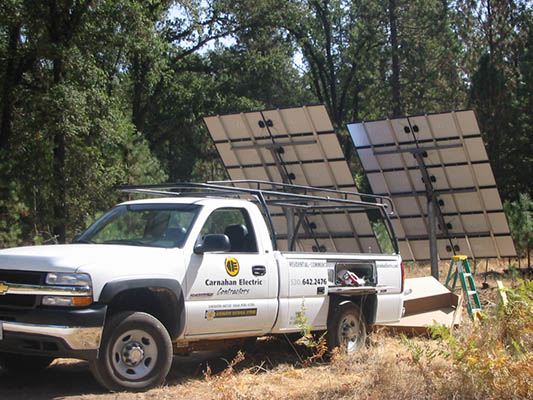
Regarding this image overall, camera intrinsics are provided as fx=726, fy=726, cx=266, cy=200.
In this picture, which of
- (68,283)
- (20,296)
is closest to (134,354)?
(68,283)

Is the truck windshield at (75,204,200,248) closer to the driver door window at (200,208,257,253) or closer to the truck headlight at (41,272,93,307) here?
the driver door window at (200,208,257,253)

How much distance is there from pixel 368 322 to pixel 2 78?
1642 centimetres

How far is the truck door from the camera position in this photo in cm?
736

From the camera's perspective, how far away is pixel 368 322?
10023mm

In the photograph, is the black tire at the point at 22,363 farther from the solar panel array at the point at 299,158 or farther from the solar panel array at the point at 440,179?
the solar panel array at the point at 440,179

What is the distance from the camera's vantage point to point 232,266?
774 cm

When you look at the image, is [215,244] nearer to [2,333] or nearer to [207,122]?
[2,333]

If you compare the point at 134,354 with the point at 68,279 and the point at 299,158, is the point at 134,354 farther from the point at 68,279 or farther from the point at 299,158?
the point at 299,158

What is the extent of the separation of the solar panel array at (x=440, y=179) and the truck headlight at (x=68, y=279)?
11118 millimetres

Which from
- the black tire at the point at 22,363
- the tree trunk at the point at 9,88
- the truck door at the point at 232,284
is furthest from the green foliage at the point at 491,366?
the tree trunk at the point at 9,88

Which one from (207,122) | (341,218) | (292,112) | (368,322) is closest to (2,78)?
(207,122)

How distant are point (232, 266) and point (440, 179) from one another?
1010 centimetres

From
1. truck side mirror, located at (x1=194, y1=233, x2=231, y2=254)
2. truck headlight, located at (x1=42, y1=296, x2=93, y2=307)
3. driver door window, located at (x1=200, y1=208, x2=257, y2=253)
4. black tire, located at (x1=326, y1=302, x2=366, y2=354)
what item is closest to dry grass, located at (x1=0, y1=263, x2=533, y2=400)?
black tire, located at (x1=326, y1=302, x2=366, y2=354)

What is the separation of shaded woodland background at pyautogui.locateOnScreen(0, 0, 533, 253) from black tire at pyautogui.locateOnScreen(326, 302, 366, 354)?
8.67 metres
